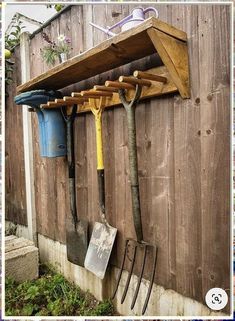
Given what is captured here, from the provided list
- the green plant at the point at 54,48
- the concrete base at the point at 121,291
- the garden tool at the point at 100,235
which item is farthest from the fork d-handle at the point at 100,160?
the green plant at the point at 54,48

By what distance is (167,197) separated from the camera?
927 millimetres

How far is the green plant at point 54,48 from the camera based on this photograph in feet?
4.02

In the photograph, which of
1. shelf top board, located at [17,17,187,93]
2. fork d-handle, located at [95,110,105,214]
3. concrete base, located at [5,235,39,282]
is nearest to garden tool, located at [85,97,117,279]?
fork d-handle, located at [95,110,105,214]

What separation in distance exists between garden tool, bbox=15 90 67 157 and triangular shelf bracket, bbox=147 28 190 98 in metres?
0.56

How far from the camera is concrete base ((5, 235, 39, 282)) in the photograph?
1262 millimetres

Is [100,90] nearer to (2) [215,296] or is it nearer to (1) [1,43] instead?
(1) [1,43]

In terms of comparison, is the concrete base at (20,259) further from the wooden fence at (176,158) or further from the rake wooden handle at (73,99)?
the rake wooden handle at (73,99)

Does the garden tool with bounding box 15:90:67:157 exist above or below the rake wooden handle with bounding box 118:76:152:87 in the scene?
below

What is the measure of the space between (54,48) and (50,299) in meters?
1.04

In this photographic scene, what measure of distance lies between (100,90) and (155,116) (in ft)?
0.65

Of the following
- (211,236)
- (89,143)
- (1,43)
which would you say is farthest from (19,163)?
(211,236)

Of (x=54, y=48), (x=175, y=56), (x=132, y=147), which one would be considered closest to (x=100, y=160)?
(x=132, y=147)

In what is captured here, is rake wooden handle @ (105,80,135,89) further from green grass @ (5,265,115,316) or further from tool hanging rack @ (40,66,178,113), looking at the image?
green grass @ (5,265,115,316)

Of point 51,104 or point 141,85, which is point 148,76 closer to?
point 141,85
